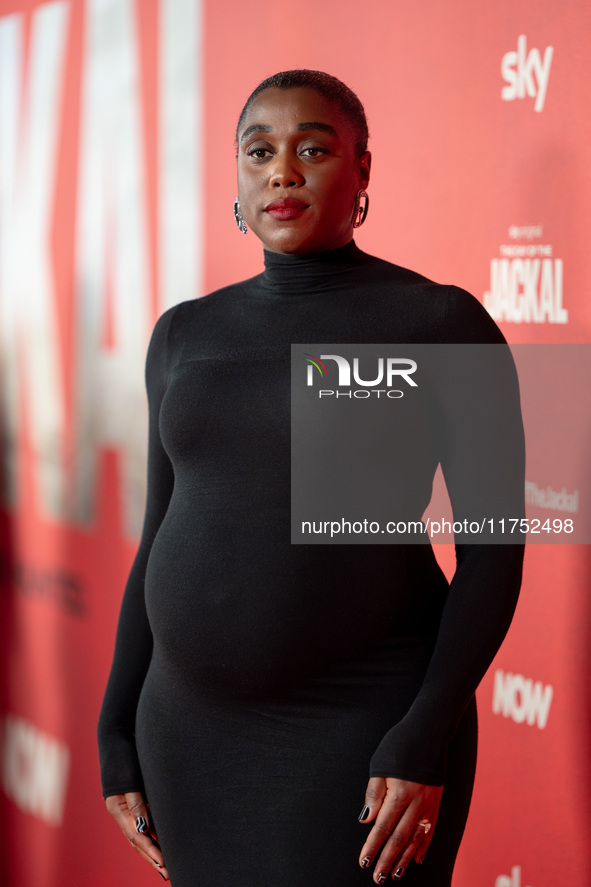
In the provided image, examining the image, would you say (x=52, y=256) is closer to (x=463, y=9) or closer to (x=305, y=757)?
(x=463, y=9)

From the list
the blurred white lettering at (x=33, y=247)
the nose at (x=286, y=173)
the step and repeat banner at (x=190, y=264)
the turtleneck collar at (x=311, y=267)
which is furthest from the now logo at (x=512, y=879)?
the blurred white lettering at (x=33, y=247)

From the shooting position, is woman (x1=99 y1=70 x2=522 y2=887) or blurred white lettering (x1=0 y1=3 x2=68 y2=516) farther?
blurred white lettering (x1=0 y1=3 x2=68 y2=516)

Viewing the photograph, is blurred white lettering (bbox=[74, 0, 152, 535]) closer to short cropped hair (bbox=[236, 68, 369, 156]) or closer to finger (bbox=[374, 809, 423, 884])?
short cropped hair (bbox=[236, 68, 369, 156])

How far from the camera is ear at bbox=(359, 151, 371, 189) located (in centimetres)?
116

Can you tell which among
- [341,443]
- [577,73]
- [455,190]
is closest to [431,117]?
[455,190]

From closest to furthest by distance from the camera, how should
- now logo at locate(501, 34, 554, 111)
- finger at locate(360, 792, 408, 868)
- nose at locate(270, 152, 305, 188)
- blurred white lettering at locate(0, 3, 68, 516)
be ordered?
1. finger at locate(360, 792, 408, 868)
2. nose at locate(270, 152, 305, 188)
3. now logo at locate(501, 34, 554, 111)
4. blurred white lettering at locate(0, 3, 68, 516)

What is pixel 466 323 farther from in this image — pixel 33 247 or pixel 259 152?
pixel 33 247

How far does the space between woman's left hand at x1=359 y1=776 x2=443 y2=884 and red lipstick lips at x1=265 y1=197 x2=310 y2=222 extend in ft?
2.02

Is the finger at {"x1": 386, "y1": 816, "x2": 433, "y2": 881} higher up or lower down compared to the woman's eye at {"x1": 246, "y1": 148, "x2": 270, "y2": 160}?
lower down

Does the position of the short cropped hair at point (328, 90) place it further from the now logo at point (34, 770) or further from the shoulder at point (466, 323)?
the now logo at point (34, 770)

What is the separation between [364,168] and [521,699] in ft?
2.82

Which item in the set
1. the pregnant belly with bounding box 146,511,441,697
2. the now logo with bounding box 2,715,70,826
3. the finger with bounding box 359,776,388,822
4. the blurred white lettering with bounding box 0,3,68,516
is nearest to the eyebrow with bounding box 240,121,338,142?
the pregnant belly with bounding box 146,511,441,697

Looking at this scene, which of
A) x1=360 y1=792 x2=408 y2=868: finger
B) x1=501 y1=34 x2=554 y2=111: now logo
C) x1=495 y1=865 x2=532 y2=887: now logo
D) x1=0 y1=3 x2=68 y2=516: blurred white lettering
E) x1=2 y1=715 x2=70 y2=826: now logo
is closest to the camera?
x1=360 y1=792 x2=408 y2=868: finger

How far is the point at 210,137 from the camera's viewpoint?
1.99 meters
